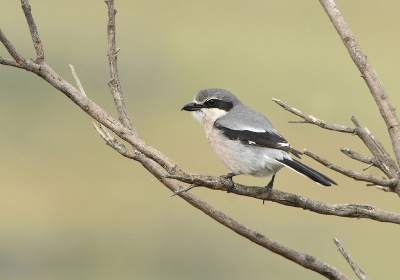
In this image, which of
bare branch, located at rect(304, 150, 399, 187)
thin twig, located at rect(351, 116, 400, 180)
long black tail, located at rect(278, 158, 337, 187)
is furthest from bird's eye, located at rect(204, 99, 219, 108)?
bare branch, located at rect(304, 150, 399, 187)

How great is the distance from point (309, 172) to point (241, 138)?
0.75 m

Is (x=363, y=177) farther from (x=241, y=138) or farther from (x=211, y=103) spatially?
(x=211, y=103)

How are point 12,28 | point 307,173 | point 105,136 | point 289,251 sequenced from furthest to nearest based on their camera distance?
point 12,28 < point 307,173 < point 105,136 < point 289,251

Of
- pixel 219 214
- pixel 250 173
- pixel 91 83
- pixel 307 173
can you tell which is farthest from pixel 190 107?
pixel 91 83

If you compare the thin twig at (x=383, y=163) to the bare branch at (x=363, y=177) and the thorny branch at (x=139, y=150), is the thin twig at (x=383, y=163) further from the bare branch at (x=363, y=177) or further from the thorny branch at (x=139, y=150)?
the thorny branch at (x=139, y=150)

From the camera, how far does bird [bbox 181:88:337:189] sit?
3.49m

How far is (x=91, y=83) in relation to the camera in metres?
12.0

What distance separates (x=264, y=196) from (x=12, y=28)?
12.3 m

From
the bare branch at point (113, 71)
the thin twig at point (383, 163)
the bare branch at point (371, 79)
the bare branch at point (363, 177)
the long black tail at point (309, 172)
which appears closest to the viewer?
the bare branch at point (363, 177)

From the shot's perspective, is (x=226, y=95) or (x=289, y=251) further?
(x=226, y=95)

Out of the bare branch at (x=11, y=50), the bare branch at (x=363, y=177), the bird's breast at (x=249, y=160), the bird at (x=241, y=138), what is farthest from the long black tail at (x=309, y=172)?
the bare branch at (x=11, y=50)

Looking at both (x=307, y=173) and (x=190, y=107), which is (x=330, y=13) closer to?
(x=307, y=173)

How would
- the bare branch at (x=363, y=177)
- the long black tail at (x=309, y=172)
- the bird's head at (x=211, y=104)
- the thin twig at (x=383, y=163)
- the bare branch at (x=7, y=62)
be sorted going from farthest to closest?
the bird's head at (x=211, y=104)
the long black tail at (x=309, y=172)
the bare branch at (x=7, y=62)
the thin twig at (x=383, y=163)
the bare branch at (x=363, y=177)

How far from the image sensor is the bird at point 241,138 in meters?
3.49
